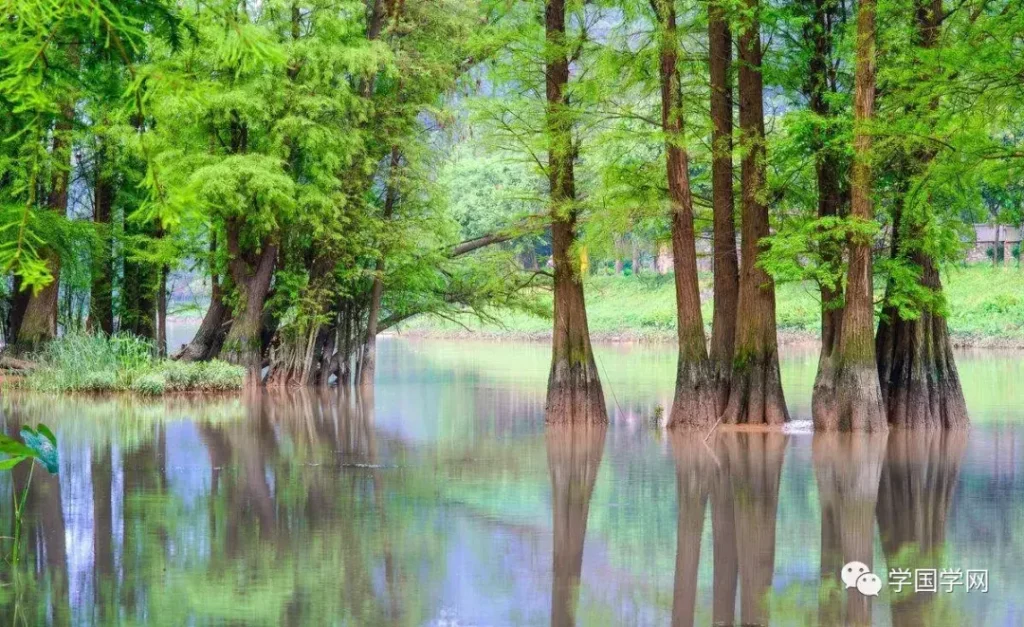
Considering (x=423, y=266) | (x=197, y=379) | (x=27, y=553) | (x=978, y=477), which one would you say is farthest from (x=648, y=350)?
(x=27, y=553)

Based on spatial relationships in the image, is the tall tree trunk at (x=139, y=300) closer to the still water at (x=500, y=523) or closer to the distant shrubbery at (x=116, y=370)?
the distant shrubbery at (x=116, y=370)

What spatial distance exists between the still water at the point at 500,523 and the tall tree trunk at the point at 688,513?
0.04 metres

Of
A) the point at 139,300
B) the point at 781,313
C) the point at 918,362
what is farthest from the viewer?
the point at 781,313

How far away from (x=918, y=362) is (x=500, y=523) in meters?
8.69

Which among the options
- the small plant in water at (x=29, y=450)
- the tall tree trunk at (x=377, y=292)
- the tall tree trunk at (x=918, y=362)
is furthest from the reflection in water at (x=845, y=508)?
the tall tree trunk at (x=377, y=292)

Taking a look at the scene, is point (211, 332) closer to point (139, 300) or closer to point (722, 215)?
point (139, 300)

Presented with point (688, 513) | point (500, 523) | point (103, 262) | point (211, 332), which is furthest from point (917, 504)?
point (103, 262)

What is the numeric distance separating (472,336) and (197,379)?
30168mm

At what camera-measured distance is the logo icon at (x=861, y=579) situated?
891 centimetres

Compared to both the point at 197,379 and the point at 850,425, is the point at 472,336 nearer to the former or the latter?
the point at 197,379

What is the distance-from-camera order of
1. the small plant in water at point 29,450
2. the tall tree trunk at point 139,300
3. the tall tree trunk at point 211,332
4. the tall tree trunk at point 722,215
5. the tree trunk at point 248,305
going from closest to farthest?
the small plant in water at point 29,450
the tall tree trunk at point 722,215
the tree trunk at point 248,305
the tall tree trunk at point 211,332
the tall tree trunk at point 139,300

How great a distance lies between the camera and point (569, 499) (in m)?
12.9

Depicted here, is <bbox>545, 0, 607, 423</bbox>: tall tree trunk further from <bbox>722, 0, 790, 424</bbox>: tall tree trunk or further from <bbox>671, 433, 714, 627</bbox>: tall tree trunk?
<bbox>722, 0, 790, 424</bbox>: tall tree trunk

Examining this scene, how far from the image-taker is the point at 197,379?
25.3 meters
